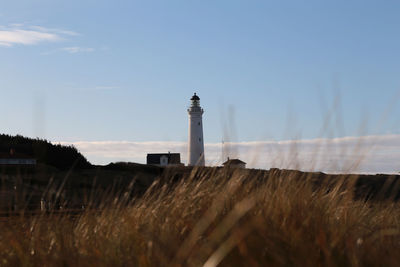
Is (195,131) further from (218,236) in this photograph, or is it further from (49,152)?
(218,236)

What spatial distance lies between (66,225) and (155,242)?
1.47 m

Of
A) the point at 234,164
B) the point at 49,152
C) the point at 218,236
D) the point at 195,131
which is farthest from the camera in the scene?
the point at 195,131

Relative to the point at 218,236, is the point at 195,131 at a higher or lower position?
higher

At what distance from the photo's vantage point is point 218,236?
3777 millimetres

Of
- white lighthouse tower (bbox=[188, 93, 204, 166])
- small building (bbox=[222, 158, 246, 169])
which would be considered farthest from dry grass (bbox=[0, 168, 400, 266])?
white lighthouse tower (bbox=[188, 93, 204, 166])

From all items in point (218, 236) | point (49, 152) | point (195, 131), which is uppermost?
point (195, 131)

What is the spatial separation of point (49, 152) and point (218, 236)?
27244mm

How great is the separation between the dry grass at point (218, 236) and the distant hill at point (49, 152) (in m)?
24.0

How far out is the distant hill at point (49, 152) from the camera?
2979 cm

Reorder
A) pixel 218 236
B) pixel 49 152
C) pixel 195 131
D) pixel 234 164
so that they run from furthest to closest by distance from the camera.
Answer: pixel 195 131 < pixel 49 152 < pixel 234 164 < pixel 218 236

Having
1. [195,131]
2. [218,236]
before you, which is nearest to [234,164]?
[218,236]

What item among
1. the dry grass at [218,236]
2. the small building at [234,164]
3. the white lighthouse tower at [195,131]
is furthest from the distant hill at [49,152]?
the dry grass at [218,236]

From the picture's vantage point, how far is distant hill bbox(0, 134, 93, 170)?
97.7 ft

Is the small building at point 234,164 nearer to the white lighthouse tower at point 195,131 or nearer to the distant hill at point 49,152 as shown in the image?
the distant hill at point 49,152
